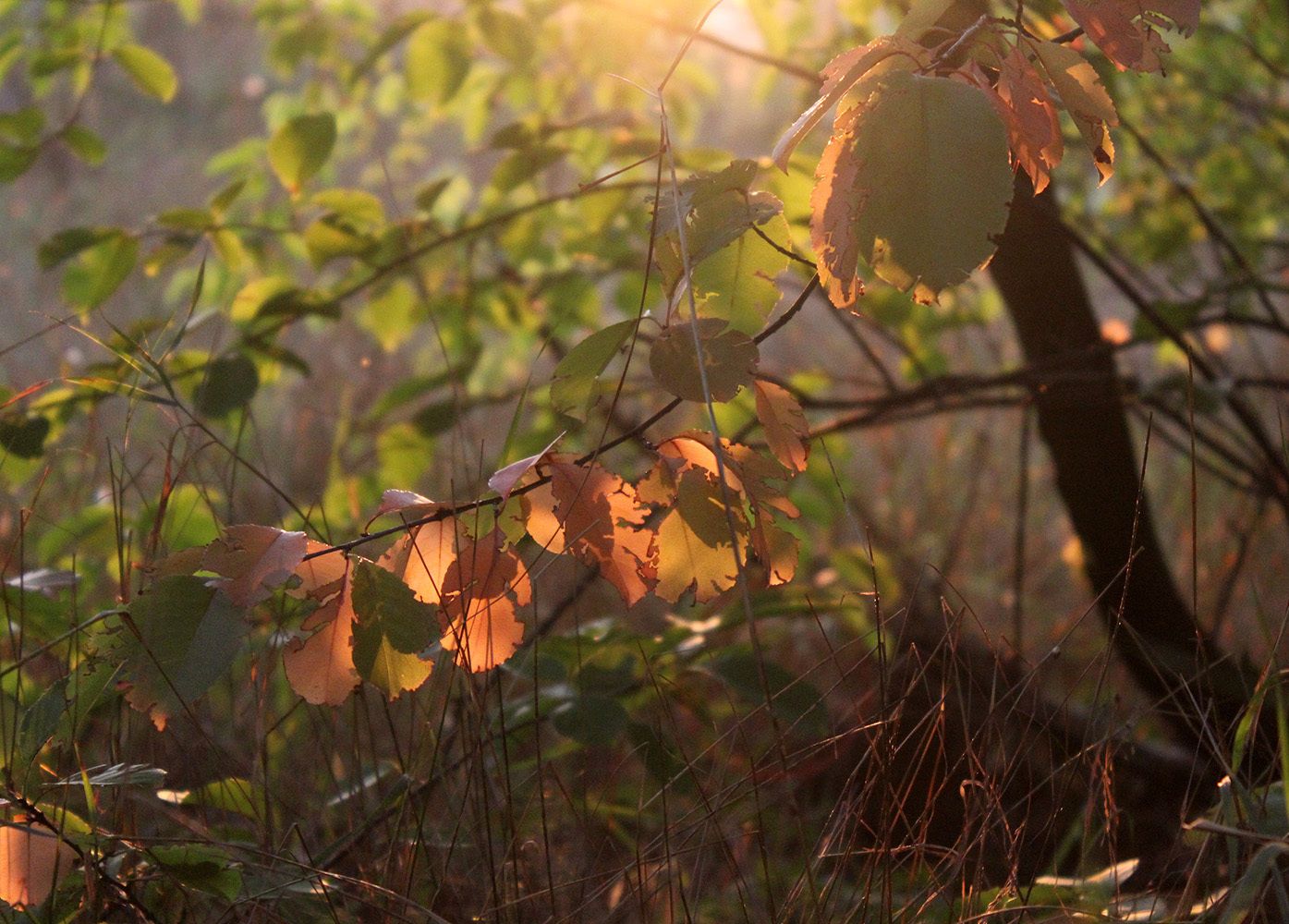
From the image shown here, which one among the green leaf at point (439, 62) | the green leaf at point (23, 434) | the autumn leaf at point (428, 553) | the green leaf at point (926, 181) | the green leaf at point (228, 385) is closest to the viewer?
the green leaf at point (926, 181)

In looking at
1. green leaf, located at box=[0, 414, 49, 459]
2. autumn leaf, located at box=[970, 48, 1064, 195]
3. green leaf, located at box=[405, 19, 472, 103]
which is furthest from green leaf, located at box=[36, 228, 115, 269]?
autumn leaf, located at box=[970, 48, 1064, 195]

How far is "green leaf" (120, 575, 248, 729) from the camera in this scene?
0.47 meters

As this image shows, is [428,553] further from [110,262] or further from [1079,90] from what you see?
[110,262]

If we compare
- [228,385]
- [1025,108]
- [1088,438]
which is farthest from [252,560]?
[1088,438]

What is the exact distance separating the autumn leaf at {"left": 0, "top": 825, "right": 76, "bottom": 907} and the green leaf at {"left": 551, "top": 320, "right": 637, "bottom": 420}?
0.32 meters

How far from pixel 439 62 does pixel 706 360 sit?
1.06 metres

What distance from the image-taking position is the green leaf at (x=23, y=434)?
81 centimetres

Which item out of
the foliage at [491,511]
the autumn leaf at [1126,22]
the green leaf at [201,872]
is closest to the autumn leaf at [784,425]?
the foliage at [491,511]

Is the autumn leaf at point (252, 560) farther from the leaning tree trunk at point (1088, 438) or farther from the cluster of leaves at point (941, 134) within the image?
the leaning tree trunk at point (1088, 438)

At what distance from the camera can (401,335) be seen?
156 cm

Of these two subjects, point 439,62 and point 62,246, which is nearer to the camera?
point 62,246

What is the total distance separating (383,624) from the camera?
1.62 ft

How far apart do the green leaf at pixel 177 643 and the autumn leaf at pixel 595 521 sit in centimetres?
16

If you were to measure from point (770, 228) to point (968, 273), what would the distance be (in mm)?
160
